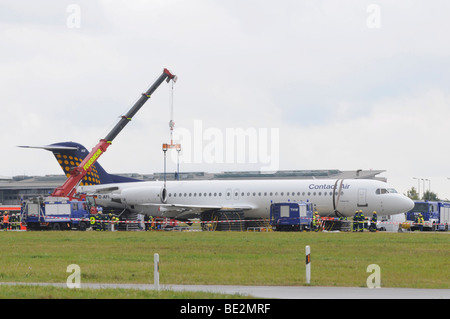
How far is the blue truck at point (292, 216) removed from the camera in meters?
58.6

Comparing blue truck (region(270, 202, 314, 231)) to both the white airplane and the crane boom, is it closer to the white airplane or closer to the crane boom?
the white airplane

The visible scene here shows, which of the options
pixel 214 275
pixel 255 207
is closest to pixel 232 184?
pixel 255 207

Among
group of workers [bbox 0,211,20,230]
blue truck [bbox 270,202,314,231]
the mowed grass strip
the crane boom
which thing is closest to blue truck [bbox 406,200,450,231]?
blue truck [bbox 270,202,314,231]

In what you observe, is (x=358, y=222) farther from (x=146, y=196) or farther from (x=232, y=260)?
(x=232, y=260)

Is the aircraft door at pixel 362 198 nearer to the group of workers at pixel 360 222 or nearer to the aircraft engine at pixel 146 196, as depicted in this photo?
the group of workers at pixel 360 222

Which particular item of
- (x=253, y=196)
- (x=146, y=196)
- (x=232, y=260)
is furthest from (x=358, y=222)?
(x=232, y=260)

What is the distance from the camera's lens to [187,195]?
227 feet

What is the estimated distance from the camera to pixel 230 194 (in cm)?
6650

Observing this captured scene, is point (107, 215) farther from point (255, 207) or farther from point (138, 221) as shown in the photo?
point (255, 207)

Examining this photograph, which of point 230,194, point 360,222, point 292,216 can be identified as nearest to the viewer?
point 360,222

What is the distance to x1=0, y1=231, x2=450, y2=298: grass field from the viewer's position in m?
24.0

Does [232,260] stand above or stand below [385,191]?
below

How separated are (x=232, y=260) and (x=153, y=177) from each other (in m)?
118
